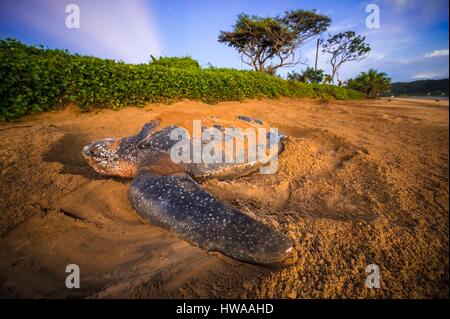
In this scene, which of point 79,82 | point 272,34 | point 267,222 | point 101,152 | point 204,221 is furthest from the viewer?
point 272,34

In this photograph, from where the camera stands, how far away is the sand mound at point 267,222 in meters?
0.94

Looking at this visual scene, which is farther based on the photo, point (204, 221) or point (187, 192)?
point (187, 192)

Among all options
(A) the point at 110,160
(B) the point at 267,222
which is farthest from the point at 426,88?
(A) the point at 110,160

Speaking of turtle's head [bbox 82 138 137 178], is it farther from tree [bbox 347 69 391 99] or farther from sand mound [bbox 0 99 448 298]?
tree [bbox 347 69 391 99]

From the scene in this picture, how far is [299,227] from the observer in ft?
4.15

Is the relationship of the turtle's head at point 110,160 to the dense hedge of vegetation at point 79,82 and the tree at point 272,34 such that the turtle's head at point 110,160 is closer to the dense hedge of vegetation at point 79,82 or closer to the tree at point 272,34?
the dense hedge of vegetation at point 79,82

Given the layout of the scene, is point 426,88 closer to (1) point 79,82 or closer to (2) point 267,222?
(2) point 267,222

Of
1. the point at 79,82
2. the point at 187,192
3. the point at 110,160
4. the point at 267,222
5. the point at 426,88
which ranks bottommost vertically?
the point at 267,222

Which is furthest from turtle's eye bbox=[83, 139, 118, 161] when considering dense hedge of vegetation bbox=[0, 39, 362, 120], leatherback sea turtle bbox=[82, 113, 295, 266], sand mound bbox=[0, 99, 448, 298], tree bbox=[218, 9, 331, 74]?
tree bbox=[218, 9, 331, 74]

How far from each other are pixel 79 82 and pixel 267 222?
5.29m

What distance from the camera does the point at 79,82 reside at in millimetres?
4355

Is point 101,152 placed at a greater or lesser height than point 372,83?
lesser

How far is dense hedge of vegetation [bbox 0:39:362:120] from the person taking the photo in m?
3.70
